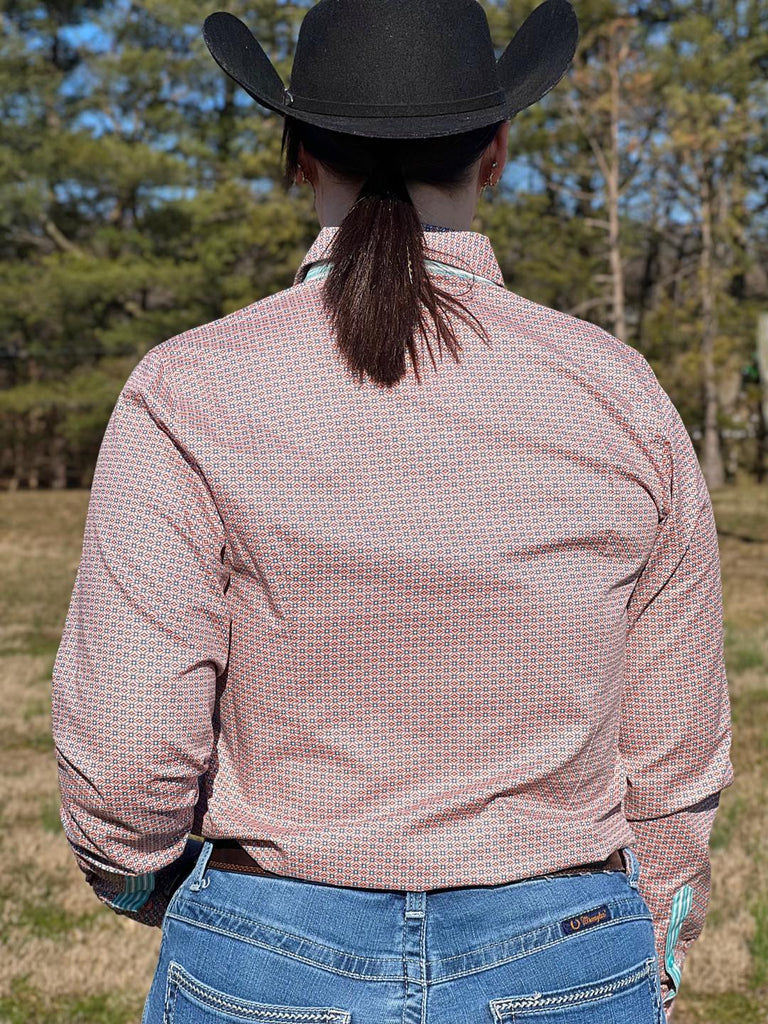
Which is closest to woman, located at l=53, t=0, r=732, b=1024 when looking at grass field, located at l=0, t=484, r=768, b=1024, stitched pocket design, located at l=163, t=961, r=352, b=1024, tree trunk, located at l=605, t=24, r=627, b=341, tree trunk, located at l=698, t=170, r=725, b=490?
stitched pocket design, located at l=163, t=961, r=352, b=1024

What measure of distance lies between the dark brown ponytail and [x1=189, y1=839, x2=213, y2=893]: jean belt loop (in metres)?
0.57

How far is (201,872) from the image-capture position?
4.68ft

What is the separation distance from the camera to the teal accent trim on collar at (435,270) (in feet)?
4.83

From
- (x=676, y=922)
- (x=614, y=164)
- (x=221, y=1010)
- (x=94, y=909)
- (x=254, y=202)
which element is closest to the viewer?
(x=221, y=1010)

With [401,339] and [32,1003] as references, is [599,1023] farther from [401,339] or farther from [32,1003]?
[32,1003]

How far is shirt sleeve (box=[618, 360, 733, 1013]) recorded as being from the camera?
152cm

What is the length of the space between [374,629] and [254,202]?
27226mm

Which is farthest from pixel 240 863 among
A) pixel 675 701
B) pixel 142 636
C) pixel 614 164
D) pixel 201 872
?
pixel 614 164

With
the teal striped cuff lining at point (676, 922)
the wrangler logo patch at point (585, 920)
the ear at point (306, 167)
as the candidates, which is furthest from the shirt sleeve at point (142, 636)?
the teal striped cuff lining at point (676, 922)

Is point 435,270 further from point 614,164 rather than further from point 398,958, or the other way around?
point 614,164

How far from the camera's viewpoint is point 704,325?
89.6 feet

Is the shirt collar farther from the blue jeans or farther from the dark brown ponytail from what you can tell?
the blue jeans

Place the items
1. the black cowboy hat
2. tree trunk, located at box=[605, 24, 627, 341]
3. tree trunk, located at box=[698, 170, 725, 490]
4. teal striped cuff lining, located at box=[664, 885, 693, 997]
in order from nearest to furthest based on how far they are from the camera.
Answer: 1. the black cowboy hat
2. teal striped cuff lining, located at box=[664, 885, 693, 997]
3. tree trunk, located at box=[605, 24, 627, 341]
4. tree trunk, located at box=[698, 170, 725, 490]

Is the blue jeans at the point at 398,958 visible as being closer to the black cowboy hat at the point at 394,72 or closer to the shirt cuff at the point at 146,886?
the shirt cuff at the point at 146,886
